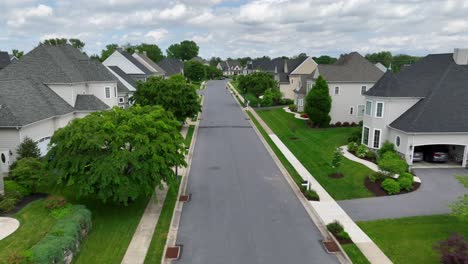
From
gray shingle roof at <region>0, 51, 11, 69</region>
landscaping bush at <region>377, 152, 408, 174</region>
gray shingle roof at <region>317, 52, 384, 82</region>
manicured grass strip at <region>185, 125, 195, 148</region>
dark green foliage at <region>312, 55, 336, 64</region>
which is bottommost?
manicured grass strip at <region>185, 125, 195, 148</region>

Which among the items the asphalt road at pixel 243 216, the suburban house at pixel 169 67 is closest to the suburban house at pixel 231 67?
the suburban house at pixel 169 67

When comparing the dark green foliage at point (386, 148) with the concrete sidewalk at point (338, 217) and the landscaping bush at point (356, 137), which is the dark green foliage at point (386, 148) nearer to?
the landscaping bush at point (356, 137)

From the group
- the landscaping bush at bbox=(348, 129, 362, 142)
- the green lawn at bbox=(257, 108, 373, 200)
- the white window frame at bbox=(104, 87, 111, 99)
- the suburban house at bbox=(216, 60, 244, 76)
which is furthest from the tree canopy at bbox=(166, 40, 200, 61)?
the landscaping bush at bbox=(348, 129, 362, 142)

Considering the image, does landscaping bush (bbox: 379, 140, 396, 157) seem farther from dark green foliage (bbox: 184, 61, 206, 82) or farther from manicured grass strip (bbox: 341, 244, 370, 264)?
dark green foliage (bbox: 184, 61, 206, 82)

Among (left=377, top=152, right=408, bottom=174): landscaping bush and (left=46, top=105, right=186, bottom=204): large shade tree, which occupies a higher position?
(left=46, top=105, right=186, bottom=204): large shade tree

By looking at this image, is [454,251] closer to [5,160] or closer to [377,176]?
[377,176]

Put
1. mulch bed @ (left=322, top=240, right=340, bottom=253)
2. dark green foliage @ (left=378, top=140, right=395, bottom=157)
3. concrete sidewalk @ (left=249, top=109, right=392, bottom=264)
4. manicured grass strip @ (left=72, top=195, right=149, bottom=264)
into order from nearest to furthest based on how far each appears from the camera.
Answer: manicured grass strip @ (left=72, top=195, right=149, bottom=264), concrete sidewalk @ (left=249, top=109, right=392, bottom=264), mulch bed @ (left=322, top=240, right=340, bottom=253), dark green foliage @ (left=378, top=140, right=395, bottom=157)

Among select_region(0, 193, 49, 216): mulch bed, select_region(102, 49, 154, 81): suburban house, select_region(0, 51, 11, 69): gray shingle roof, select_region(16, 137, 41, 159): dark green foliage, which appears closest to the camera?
select_region(0, 193, 49, 216): mulch bed
